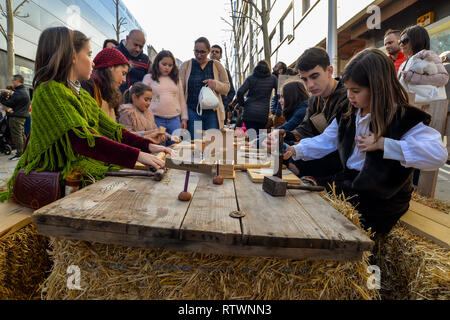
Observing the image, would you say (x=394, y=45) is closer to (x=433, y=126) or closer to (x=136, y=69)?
→ (x=433, y=126)

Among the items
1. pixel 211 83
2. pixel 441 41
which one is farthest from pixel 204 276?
pixel 441 41

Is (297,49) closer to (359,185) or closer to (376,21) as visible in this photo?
(376,21)

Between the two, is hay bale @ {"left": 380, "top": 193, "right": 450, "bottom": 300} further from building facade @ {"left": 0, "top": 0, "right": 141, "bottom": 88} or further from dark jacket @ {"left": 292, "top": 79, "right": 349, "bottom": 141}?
building facade @ {"left": 0, "top": 0, "right": 141, "bottom": 88}

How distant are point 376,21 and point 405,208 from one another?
6.99 m

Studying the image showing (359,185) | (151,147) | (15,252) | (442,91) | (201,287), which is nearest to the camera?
(201,287)

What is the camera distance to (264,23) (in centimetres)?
931

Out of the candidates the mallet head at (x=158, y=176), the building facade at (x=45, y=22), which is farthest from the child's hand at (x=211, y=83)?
the building facade at (x=45, y=22)

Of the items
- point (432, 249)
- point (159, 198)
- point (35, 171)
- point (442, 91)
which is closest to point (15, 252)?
point (35, 171)

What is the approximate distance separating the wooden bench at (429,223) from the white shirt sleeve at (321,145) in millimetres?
693

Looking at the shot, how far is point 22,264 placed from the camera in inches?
54.2

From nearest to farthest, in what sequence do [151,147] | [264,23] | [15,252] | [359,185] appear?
[15,252] → [359,185] → [151,147] → [264,23]

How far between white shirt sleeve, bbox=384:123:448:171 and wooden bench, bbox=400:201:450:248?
1.22 ft

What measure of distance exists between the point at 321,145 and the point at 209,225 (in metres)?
1.50

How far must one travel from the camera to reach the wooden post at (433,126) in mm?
2242
